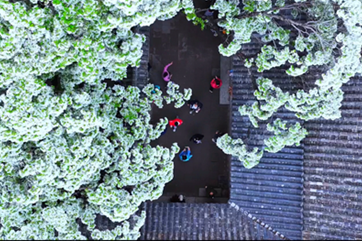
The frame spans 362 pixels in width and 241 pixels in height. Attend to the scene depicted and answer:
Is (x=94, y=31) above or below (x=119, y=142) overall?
above

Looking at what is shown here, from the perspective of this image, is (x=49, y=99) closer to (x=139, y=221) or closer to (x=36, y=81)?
(x=36, y=81)

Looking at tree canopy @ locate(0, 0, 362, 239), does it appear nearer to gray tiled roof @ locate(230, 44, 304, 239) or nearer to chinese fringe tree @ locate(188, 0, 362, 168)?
chinese fringe tree @ locate(188, 0, 362, 168)

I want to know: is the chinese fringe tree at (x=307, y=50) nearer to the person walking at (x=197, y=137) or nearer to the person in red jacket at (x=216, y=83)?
the person in red jacket at (x=216, y=83)

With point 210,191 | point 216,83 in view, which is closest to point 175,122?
point 216,83

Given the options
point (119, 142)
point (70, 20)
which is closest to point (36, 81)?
point (70, 20)

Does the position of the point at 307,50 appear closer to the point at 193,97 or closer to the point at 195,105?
the point at 195,105

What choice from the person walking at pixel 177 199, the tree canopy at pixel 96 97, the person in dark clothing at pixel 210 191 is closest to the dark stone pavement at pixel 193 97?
the person in dark clothing at pixel 210 191
